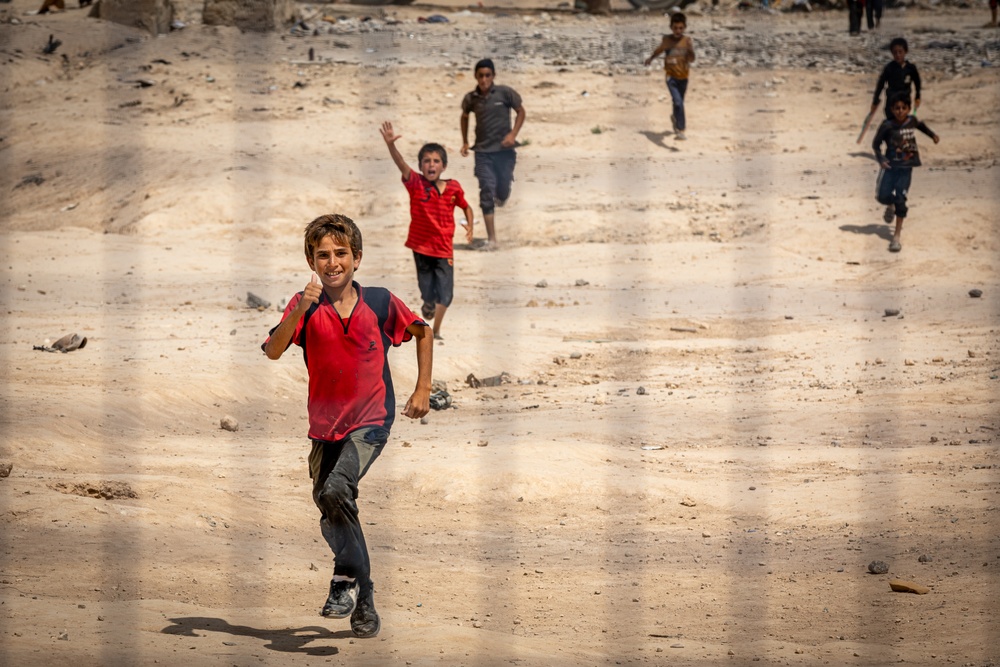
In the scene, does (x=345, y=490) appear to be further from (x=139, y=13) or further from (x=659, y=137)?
(x=139, y=13)

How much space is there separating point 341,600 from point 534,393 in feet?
13.3

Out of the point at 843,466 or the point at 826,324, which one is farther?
the point at 826,324

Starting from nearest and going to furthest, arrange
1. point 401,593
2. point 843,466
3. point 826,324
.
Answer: point 401,593
point 843,466
point 826,324

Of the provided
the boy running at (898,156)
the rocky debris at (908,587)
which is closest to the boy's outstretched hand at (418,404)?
the rocky debris at (908,587)

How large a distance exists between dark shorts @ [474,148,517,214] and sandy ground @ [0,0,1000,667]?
0.55 m

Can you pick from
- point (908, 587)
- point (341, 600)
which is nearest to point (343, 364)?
point (341, 600)

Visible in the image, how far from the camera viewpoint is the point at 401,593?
4750 millimetres

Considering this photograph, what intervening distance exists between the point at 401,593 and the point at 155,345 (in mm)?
4043

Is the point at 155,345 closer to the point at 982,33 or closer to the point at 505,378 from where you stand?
the point at 505,378

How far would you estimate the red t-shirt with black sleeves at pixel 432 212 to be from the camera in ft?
25.8

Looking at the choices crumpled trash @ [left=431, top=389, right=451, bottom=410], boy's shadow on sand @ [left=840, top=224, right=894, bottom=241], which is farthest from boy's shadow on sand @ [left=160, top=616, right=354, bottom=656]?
boy's shadow on sand @ [left=840, top=224, right=894, bottom=241]

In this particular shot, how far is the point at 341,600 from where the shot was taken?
3904mm

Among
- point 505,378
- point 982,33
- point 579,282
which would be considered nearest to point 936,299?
point 579,282

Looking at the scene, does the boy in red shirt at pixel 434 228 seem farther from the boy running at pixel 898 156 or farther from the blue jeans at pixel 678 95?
the blue jeans at pixel 678 95
